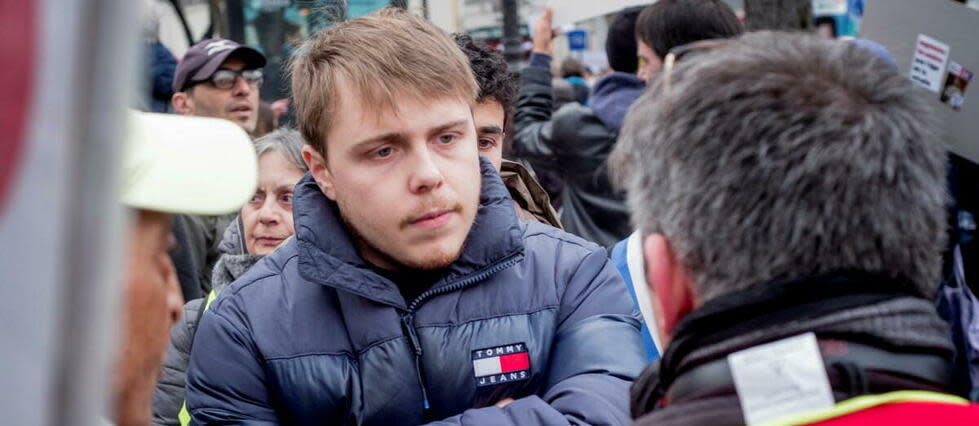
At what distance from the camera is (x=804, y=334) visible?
137 centimetres

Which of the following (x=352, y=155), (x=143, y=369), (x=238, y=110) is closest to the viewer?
(x=143, y=369)

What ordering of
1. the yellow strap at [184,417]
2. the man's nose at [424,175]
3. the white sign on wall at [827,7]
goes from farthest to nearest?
the white sign on wall at [827,7] → the yellow strap at [184,417] → the man's nose at [424,175]

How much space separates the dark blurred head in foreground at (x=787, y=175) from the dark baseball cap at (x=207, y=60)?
4.58m

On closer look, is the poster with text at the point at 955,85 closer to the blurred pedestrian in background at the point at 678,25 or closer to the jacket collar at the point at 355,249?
the blurred pedestrian in background at the point at 678,25

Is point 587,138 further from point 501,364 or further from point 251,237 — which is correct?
point 501,364

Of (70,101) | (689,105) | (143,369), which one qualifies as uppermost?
(70,101)

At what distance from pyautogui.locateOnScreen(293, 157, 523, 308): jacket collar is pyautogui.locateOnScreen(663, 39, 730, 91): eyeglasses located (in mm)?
898

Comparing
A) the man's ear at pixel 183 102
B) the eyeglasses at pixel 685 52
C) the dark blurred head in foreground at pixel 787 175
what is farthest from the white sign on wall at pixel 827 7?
the dark blurred head in foreground at pixel 787 175

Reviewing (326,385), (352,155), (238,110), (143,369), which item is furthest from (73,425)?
(238,110)

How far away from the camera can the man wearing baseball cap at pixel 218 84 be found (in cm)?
583

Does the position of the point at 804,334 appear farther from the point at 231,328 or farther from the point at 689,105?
the point at 231,328

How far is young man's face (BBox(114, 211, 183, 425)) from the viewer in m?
1.44

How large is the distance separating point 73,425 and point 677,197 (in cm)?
99

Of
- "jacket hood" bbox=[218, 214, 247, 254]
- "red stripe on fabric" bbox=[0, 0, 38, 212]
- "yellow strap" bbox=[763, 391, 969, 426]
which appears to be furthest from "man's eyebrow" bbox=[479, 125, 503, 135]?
"red stripe on fabric" bbox=[0, 0, 38, 212]
